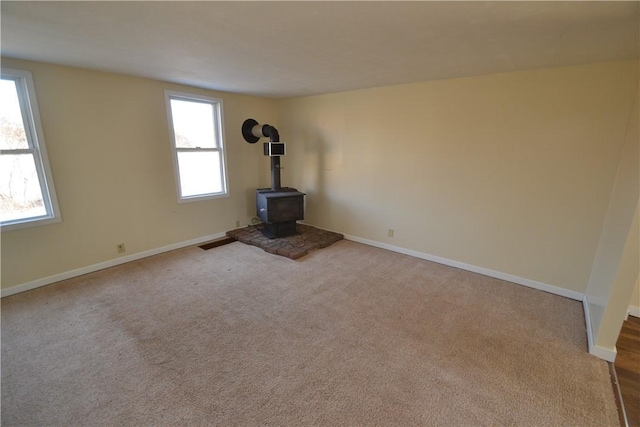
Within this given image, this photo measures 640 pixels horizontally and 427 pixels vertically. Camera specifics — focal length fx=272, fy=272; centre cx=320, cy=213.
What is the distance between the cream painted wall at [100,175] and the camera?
2672mm

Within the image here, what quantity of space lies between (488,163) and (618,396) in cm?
209

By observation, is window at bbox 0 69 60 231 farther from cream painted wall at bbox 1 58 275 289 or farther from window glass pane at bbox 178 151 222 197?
window glass pane at bbox 178 151 222 197

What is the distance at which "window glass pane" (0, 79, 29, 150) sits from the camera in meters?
2.45

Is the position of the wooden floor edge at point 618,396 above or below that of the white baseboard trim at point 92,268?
below

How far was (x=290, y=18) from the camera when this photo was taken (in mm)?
1639

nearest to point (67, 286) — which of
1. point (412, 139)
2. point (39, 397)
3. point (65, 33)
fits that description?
point (39, 397)

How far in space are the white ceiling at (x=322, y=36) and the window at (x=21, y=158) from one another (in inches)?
12.2

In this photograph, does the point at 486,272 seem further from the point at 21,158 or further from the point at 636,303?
the point at 21,158

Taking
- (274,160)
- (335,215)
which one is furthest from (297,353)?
(274,160)

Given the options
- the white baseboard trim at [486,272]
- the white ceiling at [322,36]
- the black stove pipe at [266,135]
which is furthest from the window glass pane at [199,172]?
the white baseboard trim at [486,272]

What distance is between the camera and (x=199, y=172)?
4020 mm

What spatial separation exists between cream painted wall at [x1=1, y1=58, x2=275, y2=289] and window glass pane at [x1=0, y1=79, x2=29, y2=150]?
16cm

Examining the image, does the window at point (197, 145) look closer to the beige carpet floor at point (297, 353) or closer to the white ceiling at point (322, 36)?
the white ceiling at point (322, 36)

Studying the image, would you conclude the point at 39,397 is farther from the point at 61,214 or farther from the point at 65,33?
the point at 65,33
